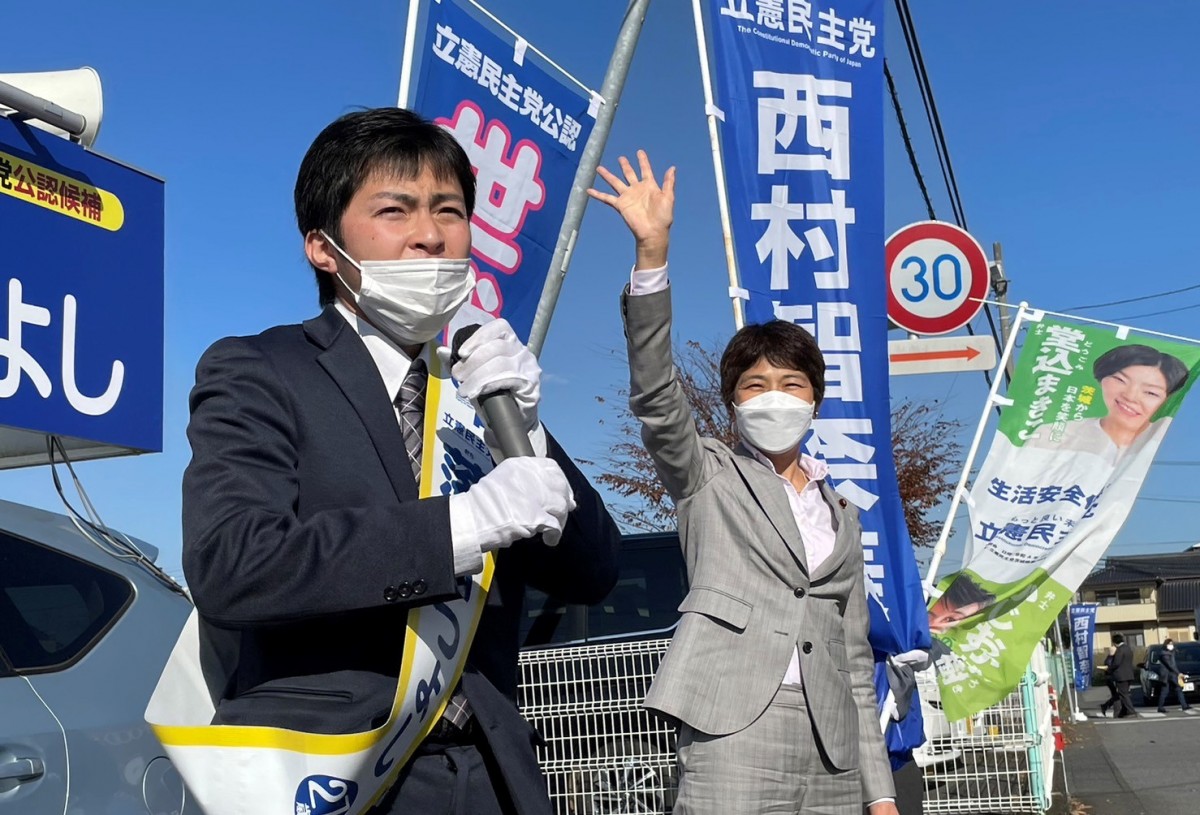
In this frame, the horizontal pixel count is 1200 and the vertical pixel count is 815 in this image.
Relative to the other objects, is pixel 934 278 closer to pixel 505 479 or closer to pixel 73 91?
pixel 73 91

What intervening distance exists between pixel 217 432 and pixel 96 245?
1.68 m

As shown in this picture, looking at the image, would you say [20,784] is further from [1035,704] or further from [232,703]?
[1035,704]

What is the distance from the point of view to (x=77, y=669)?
2.86 m

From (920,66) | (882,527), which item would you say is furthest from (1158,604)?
(882,527)

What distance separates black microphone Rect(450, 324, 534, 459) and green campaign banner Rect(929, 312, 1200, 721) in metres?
4.60

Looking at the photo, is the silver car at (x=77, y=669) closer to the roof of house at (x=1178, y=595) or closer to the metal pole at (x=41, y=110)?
the metal pole at (x=41, y=110)

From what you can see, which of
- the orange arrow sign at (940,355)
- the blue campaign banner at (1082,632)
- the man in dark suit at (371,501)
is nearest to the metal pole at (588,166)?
the man in dark suit at (371,501)

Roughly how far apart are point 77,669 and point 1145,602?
213 feet

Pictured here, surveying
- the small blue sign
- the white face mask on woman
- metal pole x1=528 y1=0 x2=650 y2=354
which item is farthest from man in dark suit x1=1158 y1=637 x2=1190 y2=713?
the small blue sign

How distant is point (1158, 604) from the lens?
60031 mm

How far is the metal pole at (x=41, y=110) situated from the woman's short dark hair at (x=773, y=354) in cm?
185

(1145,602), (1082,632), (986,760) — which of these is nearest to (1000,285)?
(1082,632)

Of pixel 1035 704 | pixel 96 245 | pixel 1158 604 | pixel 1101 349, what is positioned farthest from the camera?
pixel 1158 604

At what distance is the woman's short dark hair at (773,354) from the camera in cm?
331
